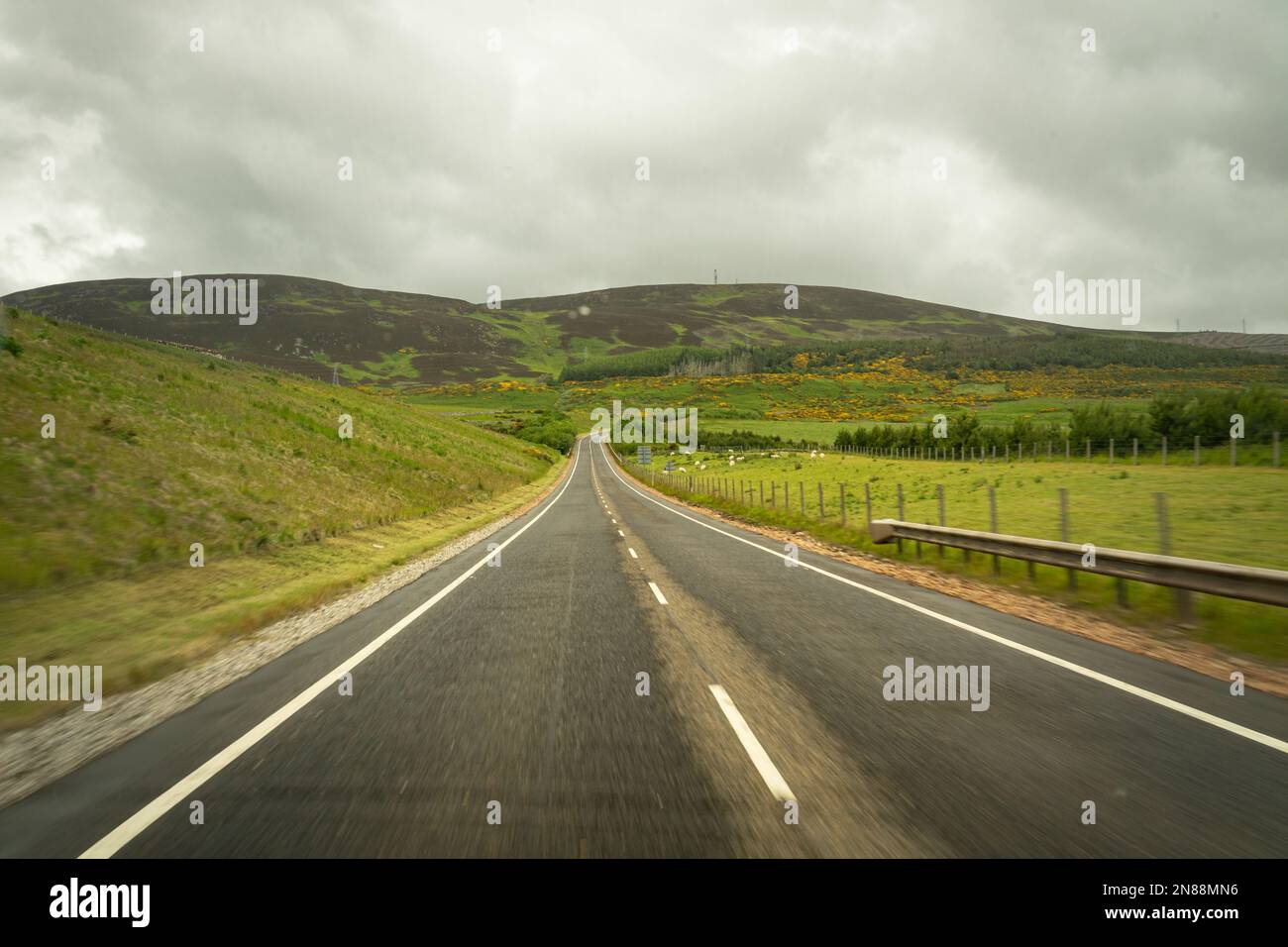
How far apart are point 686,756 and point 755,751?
1.57 feet

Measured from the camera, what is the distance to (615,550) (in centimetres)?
1605

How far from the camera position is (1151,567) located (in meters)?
8.05

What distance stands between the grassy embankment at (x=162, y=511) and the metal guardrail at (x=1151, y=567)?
12064 mm

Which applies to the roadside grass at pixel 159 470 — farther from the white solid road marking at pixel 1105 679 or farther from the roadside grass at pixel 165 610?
the white solid road marking at pixel 1105 679

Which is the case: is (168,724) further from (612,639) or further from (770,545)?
(770,545)

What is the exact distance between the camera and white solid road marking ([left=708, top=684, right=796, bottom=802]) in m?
3.47

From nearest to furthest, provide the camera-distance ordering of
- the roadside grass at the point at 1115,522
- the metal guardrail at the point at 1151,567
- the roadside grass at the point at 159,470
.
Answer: the metal guardrail at the point at 1151,567 → the roadside grass at the point at 1115,522 → the roadside grass at the point at 159,470

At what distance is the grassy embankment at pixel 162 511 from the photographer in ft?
26.1

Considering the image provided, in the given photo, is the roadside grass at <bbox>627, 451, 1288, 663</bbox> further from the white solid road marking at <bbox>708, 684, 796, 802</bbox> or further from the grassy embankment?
the grassy embankment

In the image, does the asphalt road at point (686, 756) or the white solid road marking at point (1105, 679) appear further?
the white solid road marking at point (1105, 679)

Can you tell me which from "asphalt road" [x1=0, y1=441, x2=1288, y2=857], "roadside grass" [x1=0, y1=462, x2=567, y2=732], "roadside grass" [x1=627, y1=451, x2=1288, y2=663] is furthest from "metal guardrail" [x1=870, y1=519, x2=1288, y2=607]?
"roadside grass" [x1=0, y1=462, x2=567, y2=732]

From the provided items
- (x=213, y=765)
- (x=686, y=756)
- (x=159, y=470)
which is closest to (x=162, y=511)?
(x=159, y=470)

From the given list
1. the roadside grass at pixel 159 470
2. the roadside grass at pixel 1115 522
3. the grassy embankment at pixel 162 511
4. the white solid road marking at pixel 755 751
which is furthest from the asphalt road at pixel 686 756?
the roadside grass at pixel 159 470

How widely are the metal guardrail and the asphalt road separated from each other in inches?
71.5
